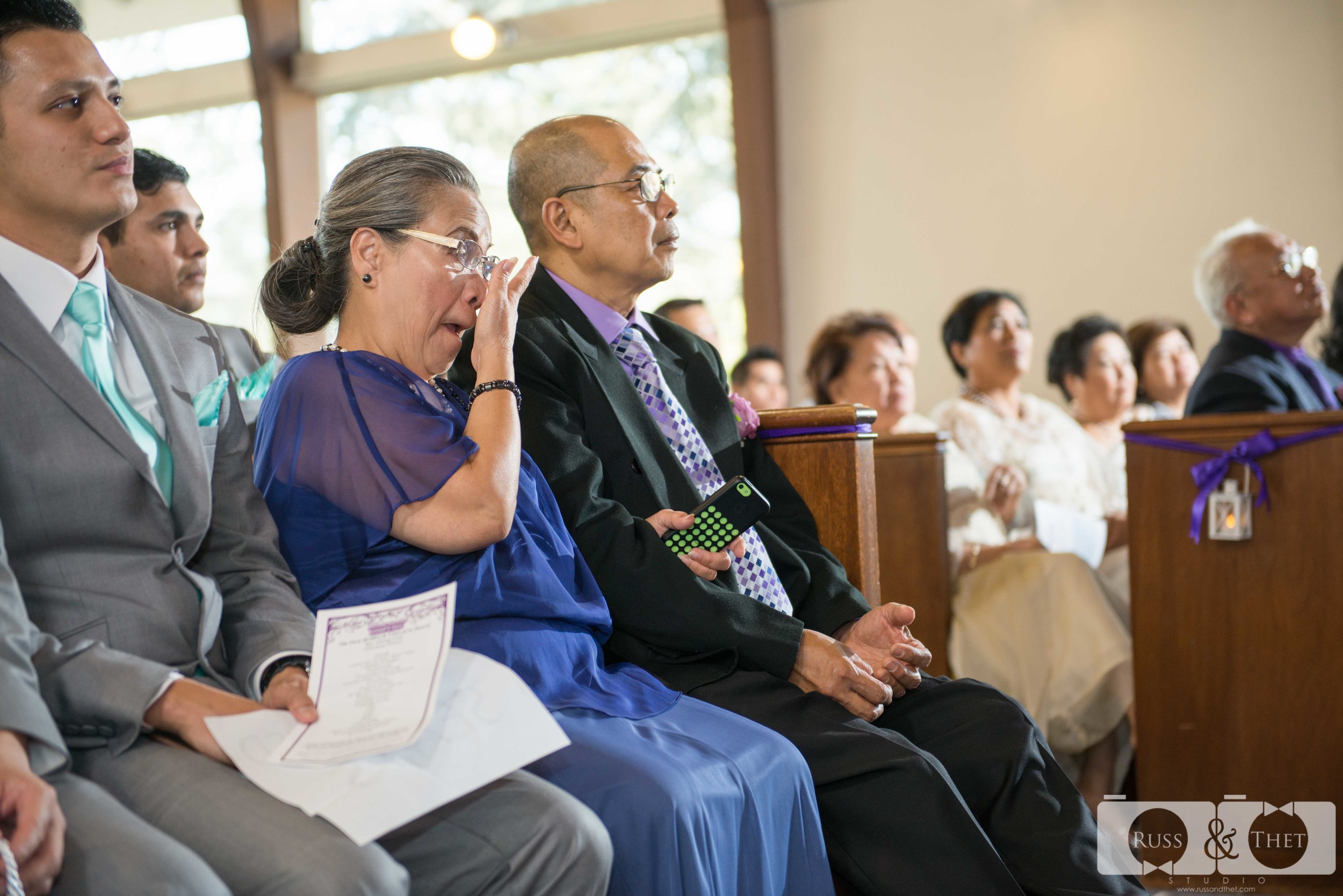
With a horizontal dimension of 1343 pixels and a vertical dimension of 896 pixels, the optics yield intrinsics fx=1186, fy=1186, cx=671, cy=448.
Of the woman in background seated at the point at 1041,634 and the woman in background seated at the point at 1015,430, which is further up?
the woman in background seated at the point at 1015,430

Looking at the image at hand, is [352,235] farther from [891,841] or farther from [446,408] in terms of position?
[891,841]

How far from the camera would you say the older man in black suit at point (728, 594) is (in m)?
1.67

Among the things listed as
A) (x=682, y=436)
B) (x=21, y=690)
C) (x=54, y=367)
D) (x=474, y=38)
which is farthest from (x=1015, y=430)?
(x=474, y=38)

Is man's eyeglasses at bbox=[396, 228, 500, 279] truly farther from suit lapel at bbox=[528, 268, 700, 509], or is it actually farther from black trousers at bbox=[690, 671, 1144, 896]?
black trousers at bbox=[690, 671, 1144, 896]

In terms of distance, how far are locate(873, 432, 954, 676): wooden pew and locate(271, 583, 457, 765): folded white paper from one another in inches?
80.0

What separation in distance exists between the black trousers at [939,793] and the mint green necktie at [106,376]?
0.82 m

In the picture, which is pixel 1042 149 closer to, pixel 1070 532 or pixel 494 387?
pixel 1070 532

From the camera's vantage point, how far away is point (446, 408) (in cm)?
169

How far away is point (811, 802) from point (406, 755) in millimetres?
637

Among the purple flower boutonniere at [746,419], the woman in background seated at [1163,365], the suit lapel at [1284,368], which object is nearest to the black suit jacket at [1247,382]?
the suit lapel at [1284,368]

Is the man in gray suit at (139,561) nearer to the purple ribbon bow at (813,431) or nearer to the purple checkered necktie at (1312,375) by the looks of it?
the purple ribbon bow at (813,431)

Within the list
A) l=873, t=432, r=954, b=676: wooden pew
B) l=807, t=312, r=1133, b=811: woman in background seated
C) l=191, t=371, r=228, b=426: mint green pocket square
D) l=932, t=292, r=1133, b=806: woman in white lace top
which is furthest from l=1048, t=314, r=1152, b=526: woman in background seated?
l=191, t=371, r=228, b=426: mint green pocket square

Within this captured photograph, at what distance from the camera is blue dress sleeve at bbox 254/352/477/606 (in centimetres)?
150

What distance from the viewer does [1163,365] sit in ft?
16.3
